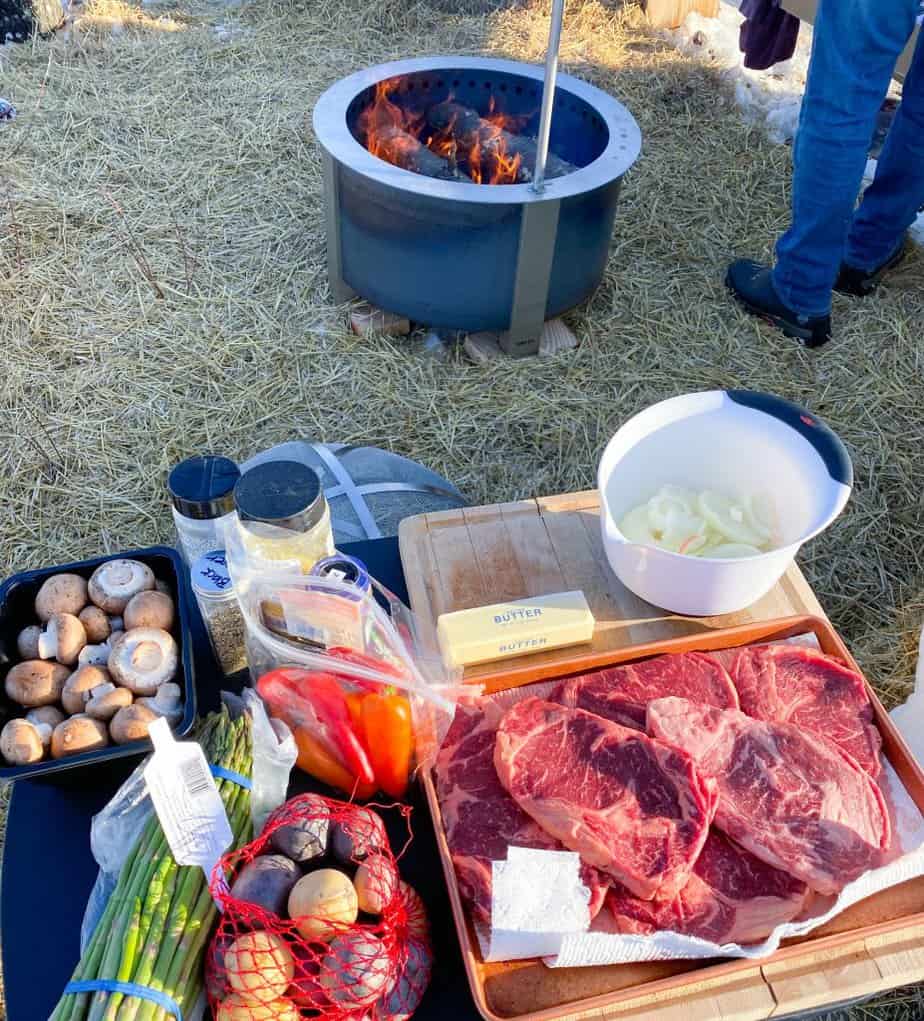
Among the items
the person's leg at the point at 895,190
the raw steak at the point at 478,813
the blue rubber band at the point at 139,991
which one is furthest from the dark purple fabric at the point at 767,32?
the blue rubber band at the point at 139,991

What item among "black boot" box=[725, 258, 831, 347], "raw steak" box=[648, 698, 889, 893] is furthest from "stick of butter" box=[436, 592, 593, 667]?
"black boot" box=[725, 258, 831, 347]

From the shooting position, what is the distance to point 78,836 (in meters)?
1.48

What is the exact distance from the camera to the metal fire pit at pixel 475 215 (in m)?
3.08

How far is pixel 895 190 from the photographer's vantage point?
3.92 meters

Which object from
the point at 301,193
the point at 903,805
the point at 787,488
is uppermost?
the point at 787,488

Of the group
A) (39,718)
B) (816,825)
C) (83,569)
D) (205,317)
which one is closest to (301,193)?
(205,317)

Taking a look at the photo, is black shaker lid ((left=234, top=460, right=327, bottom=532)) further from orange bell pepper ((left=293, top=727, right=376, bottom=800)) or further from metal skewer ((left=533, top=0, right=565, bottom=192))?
metal skewer ((left=533, top=0, right=565, bottom=192))

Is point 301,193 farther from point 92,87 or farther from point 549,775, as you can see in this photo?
point 549,775

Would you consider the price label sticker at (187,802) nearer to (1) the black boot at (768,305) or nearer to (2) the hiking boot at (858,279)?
(1) the black boot at (768,305)

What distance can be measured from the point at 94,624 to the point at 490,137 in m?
2.77

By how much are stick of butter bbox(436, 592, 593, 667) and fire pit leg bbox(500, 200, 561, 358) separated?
180 cm

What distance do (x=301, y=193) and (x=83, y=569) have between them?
11.7ft

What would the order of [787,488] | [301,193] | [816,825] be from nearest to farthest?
[816,825]
[787,488]
[301,193]

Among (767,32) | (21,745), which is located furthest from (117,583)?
(767,32)
